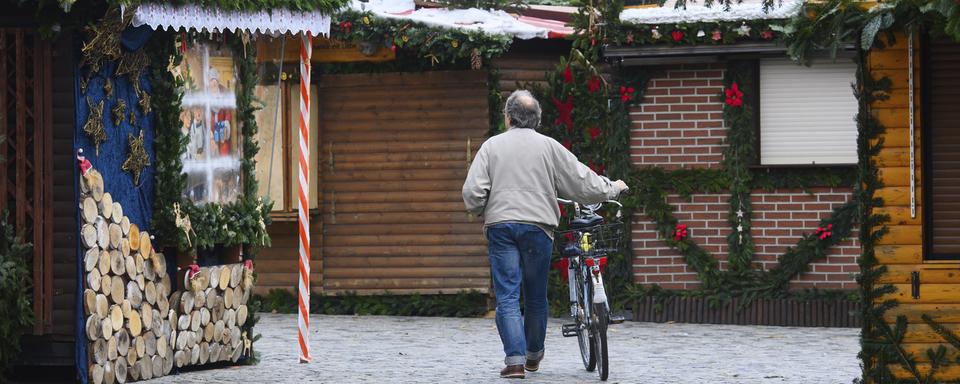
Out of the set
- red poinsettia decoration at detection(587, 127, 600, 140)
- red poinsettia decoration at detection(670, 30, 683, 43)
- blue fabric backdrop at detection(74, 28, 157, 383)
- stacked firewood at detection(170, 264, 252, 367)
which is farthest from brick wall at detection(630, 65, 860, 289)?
blue fabric backdrop at detection(74, 28, 157, 383)

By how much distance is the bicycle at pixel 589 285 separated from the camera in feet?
Result: 34.9

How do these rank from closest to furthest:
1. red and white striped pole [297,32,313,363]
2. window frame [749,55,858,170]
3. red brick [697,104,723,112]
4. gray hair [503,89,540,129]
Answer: gray hair [503,89,540,129] < red and white striped pole [297,32,313,363] < window frame [749,55,858,170] < red brick [697,104,723,112]

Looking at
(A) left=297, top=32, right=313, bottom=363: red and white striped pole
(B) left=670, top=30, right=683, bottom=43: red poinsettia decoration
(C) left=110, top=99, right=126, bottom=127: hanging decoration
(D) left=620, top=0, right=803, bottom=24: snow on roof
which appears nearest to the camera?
(C) left=110, top=99, right=126, bottom=127: hanging decoration

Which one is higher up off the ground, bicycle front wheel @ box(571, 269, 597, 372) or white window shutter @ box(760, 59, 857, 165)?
white window shutter @ box(760, 59, 857, 165)

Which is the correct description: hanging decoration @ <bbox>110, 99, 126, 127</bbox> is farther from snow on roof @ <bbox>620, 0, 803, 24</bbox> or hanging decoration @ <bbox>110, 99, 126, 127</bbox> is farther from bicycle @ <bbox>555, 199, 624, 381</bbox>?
snow on roof @ <bbox>620, 0, 803, 24</bbox>

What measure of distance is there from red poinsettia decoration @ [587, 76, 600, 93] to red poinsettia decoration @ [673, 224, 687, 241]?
4.74 ft

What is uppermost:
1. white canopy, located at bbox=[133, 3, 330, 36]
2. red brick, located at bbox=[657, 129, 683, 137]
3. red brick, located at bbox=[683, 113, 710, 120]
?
white canopy, located at bbox=[133, 3, 330, 36]

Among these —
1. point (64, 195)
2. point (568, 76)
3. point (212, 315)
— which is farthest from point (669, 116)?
point (64, 195)

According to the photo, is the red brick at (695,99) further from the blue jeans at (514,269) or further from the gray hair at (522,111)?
the blue jeans at (514,269)

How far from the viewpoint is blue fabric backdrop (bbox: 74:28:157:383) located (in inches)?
391

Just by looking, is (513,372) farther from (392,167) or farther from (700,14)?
(392,167)

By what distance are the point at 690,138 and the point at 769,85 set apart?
840 mm

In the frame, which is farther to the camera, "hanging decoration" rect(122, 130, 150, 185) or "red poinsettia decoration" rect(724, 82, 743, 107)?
"red poinsettia decoration" rect(724, 82, 743, 107)

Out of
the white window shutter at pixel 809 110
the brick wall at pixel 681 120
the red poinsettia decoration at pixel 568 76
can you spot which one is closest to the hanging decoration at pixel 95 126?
the red poinsettia decoration at pixel 568 76
